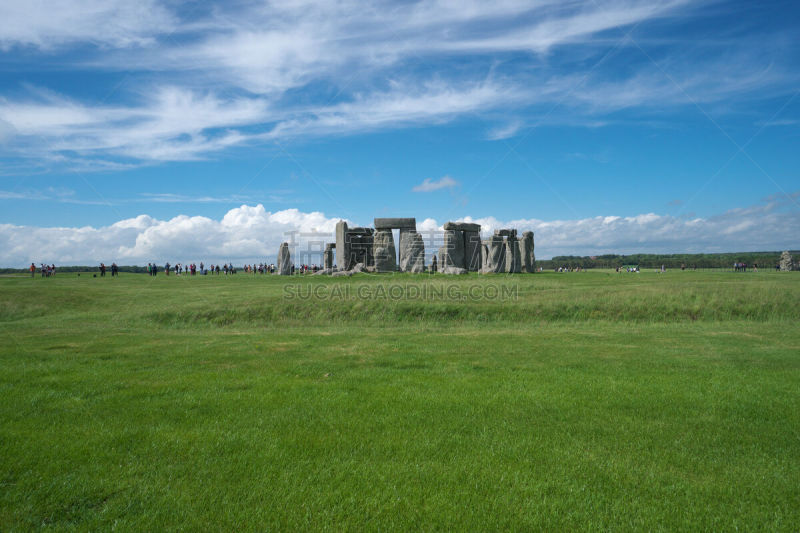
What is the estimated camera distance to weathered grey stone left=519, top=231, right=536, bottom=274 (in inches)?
1319

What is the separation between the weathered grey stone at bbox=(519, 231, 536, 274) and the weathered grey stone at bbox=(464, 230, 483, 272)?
437cm

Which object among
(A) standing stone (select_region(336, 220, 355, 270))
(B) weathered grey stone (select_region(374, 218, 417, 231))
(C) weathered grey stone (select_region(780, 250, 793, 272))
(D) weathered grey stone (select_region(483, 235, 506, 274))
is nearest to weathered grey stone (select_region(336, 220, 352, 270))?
(A) standing stone (select_region(336, 220, 355, 270))

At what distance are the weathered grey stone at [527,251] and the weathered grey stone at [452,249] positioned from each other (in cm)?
679

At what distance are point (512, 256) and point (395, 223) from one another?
795cm

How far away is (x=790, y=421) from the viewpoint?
17.3ft

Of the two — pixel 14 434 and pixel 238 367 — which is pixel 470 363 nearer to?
pixel 238 367

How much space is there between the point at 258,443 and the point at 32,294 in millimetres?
18725

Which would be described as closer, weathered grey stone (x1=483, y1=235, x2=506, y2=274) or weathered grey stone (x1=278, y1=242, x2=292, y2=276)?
weathered grey stone (x1=483, y1=235, x2=506, y2=274)

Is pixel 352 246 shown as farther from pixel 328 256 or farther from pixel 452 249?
pixel 452 249

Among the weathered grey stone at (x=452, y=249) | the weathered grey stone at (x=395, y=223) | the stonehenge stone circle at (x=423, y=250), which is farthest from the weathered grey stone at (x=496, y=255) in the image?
the weathered grey stone at (x=395, y=223)

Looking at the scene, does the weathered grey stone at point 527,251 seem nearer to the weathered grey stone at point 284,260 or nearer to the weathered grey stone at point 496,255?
the weathered grey stone at point 496,255

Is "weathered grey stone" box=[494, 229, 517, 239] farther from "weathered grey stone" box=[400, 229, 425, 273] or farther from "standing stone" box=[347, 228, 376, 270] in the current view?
"standing stone" box=[347, 228, 376, 270]

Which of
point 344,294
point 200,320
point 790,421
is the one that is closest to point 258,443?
point 790,421

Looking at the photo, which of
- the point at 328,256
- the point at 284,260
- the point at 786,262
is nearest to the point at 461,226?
the point at 328,256
